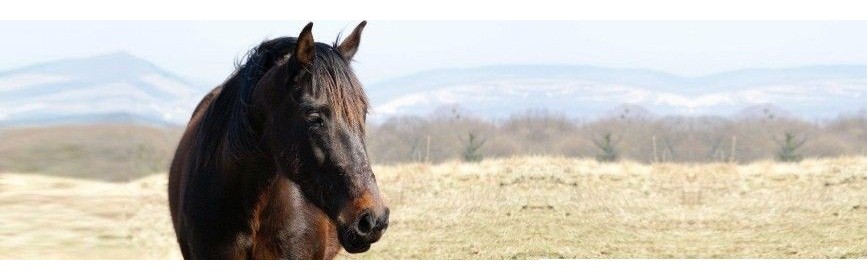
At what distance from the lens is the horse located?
3.15 m

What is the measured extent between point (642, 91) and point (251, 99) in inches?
583

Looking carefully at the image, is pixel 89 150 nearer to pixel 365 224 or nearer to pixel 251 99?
pixel 251 99

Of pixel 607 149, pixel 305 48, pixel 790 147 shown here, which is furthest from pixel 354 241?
pixel 790 147

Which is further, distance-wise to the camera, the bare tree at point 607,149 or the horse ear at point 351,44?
the bare tree at point 607,149

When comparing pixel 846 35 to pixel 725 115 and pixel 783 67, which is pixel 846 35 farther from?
pixel 725 115

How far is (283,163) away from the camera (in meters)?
3.33

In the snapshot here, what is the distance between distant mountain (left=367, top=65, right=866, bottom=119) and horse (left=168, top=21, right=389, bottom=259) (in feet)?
26.8

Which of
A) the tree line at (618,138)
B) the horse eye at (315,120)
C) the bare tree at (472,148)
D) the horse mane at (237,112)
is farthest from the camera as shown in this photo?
the bare tree at (472,148)

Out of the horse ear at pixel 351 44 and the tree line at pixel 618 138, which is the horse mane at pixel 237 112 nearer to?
the horse ear at pixel 351 44

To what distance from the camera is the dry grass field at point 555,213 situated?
9.01 m

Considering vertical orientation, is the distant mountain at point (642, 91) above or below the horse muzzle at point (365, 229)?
below

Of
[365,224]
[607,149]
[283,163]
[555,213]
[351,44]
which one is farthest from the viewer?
[607,149]

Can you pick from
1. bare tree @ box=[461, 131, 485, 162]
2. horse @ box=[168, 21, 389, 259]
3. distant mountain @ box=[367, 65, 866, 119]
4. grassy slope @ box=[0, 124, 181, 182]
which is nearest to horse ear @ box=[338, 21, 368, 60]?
horse @ box=[168, 21, 389, 259]

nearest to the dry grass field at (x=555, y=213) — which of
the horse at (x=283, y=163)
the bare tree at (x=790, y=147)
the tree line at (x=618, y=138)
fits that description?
the tree line at (x=618, y=138)
